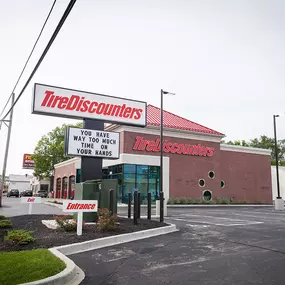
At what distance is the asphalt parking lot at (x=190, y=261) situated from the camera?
6.17m

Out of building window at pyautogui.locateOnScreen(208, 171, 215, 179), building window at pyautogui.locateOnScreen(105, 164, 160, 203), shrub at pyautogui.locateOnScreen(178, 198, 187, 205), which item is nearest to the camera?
building window at pyautogui.locateOnScreen(105, 164, 160, 203)

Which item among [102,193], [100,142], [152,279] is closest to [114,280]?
[152,279]

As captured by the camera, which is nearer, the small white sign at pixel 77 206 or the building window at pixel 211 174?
the small white sign at pixel 77 206

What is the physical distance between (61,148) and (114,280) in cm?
6049

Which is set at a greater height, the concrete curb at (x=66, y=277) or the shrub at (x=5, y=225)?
the shrub at (x=5, y=225)

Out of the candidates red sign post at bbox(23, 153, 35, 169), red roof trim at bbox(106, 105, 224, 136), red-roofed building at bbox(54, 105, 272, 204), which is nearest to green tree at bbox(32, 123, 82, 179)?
red-roofed building at bbox(54, 105, 272, 204)

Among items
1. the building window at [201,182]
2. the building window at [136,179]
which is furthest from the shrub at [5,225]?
A: the building window at [201,182]

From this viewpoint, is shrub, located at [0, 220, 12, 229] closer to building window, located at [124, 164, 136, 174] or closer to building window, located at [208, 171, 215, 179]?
building window, located at [124, 164, 136, 174]

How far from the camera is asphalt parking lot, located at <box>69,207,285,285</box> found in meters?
6.17

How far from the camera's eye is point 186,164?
3478 cm

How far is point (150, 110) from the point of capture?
36500 mm

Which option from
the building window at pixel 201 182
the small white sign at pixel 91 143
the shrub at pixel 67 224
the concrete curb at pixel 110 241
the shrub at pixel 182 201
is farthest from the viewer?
the building window at pixel 201 182

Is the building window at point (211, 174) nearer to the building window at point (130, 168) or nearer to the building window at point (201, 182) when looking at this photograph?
the building window at point (201, 182)

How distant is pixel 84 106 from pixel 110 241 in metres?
8.15
